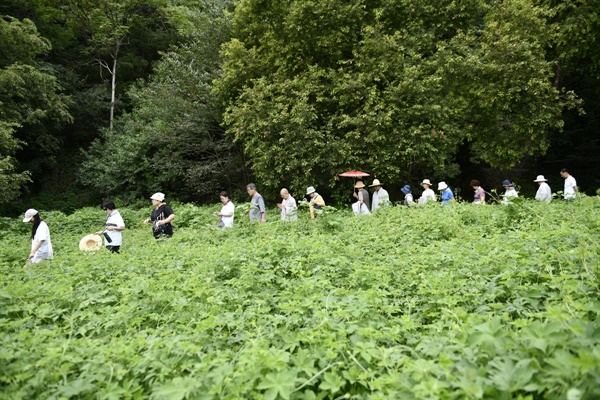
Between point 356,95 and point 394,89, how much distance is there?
1.38 meters

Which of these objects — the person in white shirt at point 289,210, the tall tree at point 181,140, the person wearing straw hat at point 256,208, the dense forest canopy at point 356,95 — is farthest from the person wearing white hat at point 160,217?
the tall tree at point 181,140

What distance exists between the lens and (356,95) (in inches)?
577

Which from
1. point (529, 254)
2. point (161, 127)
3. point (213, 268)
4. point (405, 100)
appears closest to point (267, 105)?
point (405, 100)

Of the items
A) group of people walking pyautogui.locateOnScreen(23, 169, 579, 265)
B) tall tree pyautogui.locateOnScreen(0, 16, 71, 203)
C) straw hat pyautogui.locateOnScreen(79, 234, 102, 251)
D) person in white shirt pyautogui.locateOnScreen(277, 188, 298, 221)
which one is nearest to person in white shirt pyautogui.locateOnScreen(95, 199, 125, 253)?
group of people walking pyautogui.locateOnScreen(23, 169, 579, 265)

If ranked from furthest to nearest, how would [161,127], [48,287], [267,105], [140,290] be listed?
[161,127], [267,105], [48,287], [140,290]

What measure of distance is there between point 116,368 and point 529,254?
397 cm

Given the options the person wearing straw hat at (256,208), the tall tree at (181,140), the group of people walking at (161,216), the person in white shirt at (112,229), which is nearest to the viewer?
the group of people walking at (161,216)

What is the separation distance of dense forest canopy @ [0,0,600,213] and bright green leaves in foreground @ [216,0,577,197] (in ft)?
0.18

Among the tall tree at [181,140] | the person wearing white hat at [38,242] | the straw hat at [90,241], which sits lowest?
the straw hat at [90,241]

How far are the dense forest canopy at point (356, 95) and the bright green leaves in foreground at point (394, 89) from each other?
6cm

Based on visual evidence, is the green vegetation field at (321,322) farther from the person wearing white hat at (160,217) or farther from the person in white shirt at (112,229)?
the person wearing white hat at (160,217)

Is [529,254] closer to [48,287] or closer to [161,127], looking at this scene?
[48,287]

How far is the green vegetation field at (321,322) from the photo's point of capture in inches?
82.4

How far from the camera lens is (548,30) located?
48.6 feet
